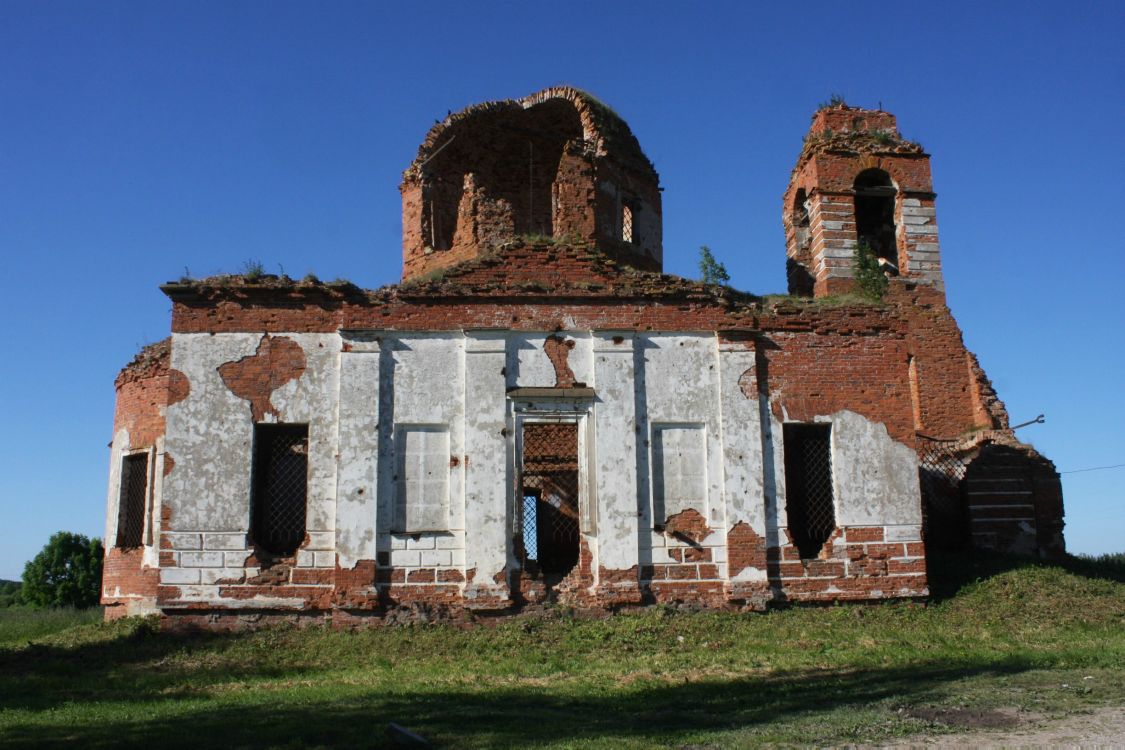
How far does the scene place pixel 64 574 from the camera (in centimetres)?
2875

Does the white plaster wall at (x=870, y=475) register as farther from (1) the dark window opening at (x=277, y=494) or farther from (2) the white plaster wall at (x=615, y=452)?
(1) the dark window opening at (x=277, y=494)

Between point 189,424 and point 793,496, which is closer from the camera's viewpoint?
point 189,424

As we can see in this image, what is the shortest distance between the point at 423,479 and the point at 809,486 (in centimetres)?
529

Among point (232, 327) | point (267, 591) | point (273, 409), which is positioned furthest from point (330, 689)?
point (232, 327)

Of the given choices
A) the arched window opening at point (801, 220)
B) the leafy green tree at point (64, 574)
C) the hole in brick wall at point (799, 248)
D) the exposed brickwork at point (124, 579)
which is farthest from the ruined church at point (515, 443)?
the leafy green tree at point (64, 574)

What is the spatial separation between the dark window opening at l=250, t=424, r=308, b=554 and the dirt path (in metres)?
8.57

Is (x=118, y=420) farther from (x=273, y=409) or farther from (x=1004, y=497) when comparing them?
(x=1004, y=497)

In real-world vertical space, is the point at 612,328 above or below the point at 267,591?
above

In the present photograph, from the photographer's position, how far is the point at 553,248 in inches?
520

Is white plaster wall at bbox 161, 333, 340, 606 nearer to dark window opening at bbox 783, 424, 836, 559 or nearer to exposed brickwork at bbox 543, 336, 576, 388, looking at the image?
exposed brickwork at bbox 543, 336, 576, 388

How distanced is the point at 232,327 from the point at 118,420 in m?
3.98

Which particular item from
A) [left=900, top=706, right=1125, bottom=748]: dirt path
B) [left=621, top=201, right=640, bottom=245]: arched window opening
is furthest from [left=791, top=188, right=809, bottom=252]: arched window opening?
[left=900, top=706, right=1125, bottom=748]: dirt path

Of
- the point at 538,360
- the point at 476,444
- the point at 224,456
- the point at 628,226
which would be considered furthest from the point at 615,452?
the point at 628,226

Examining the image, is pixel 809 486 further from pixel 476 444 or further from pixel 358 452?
pixel 358 452
